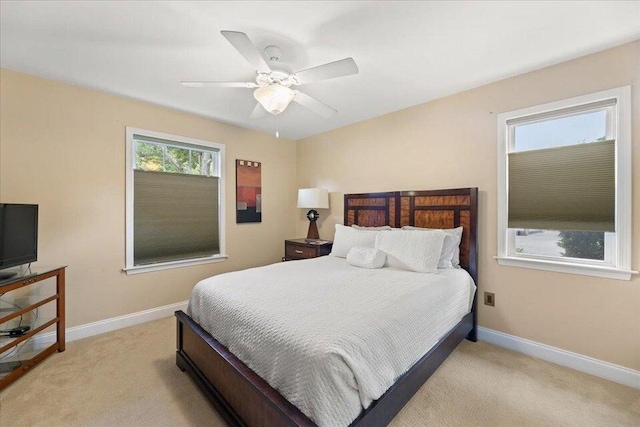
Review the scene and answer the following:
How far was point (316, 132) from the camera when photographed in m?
4.21

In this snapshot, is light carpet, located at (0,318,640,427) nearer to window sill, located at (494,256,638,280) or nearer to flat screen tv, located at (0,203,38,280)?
window sill, located at (494,256,638,280)

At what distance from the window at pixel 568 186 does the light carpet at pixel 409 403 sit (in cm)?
88

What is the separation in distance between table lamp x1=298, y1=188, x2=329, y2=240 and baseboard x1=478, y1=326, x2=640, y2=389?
2407 millimetres

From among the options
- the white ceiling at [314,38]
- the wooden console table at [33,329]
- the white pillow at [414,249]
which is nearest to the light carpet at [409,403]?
the wooden console table at [33,329]

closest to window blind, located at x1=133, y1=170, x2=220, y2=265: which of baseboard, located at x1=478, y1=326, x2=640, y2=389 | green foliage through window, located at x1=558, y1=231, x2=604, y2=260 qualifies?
baseboard, located at x1=478, y1=326, x2=640, y2=389

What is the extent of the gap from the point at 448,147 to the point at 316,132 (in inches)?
80.7

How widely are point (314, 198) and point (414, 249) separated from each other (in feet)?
5.95

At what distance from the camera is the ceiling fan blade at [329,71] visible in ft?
5.56

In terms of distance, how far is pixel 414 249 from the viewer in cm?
250

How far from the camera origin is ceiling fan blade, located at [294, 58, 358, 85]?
1693mm


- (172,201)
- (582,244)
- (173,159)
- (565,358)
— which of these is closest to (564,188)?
(582,244)

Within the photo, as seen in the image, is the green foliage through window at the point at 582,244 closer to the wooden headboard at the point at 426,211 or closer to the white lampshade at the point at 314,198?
the wooden headboard at the point at 426,211

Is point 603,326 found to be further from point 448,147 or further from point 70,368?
point 70,368

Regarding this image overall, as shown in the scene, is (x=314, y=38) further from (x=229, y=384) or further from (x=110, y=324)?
(x=110, y=324)
